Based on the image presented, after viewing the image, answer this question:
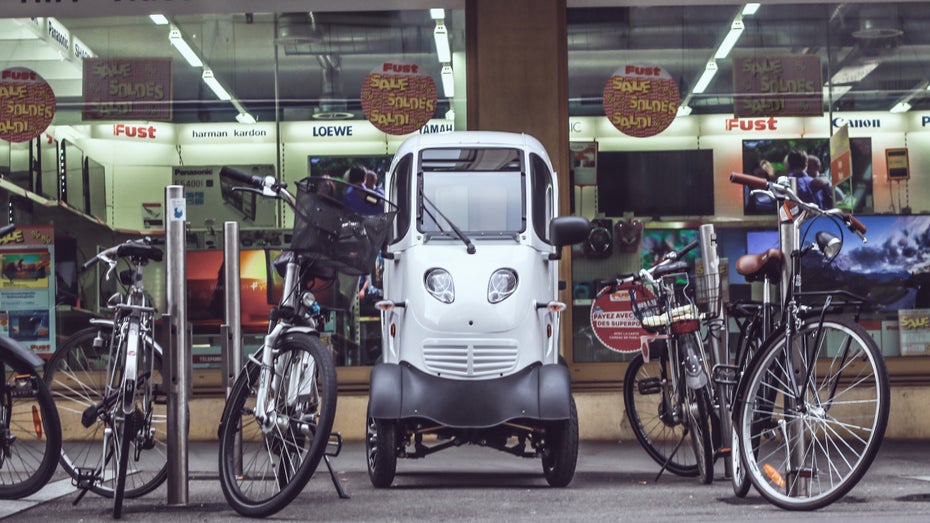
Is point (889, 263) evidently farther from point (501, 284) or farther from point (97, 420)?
point (97, 420)

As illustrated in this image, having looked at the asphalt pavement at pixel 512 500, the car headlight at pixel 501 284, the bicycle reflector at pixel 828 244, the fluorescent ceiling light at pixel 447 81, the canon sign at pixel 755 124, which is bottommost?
the asphalt pavement at pixel 512 500

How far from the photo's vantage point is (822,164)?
1093 cm

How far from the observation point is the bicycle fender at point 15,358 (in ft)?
20.0

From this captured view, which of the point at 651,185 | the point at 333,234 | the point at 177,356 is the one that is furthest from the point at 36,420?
the point at 651,185

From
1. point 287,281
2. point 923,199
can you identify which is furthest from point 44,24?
point 923,199

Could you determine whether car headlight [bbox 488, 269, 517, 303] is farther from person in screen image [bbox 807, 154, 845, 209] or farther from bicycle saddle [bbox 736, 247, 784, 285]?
person in screen image [bbox 807, 154, 845, 209]

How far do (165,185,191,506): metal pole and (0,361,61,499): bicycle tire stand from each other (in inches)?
21.6

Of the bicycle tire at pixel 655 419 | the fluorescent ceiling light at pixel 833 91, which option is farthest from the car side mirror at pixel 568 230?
the fluorescent ceiling light at pixel 833 91

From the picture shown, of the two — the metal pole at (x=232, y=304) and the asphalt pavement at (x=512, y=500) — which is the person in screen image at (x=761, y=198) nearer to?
the asphalt pavement at (x=512, y=500)

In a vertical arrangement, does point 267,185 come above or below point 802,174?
below

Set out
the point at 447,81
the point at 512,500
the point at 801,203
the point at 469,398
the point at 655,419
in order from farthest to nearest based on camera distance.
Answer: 1. the point at 447,81
2. the point at 655,419
3. the point at 469,398
4. the point at 512,500
5. the point at 801,203

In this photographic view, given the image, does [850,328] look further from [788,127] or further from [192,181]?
[192,181]

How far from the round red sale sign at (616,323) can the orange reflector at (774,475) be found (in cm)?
477

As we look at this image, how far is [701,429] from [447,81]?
15.4 feet
